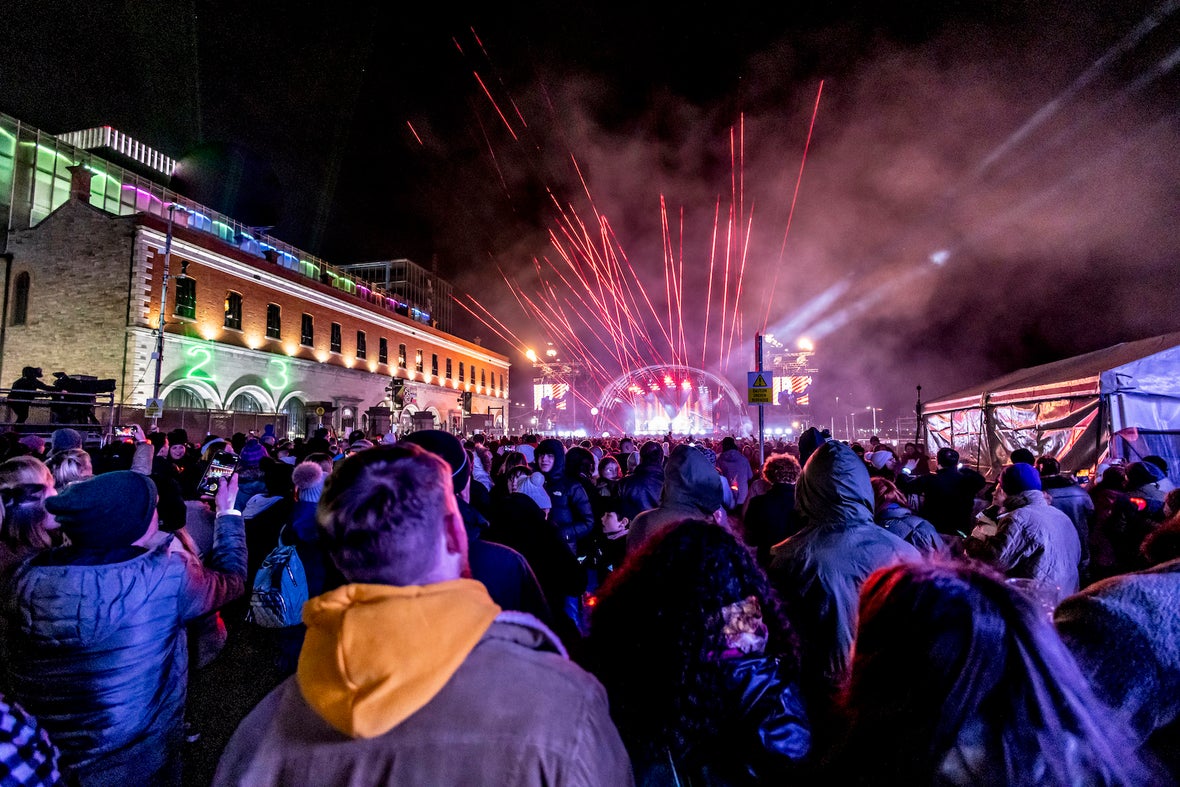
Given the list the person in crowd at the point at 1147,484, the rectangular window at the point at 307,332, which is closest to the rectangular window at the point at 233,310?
the rectangular window at the point at 307,332

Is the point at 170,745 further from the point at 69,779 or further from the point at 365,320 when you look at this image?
the point at 365,320

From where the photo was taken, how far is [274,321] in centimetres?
2791

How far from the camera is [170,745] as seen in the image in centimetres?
246

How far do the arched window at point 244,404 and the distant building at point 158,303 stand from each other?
0.22 feet

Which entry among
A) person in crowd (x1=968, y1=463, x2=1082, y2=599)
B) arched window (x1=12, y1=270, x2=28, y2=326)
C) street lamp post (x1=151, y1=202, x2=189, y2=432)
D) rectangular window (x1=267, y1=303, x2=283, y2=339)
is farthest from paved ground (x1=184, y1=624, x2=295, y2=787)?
rectangular window (x1=267, y1=303, x2=283, y2=339)

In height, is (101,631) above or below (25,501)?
below

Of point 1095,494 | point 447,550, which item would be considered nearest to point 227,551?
point 447,550

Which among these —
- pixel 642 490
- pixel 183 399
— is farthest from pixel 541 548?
pixel 183 399

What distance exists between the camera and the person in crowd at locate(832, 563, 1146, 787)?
1109 mm

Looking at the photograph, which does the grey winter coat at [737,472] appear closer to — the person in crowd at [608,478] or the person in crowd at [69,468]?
the person in crowd at [608,478]

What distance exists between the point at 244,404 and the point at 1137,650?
2914 cm

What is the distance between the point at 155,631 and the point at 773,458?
4355 millimetres

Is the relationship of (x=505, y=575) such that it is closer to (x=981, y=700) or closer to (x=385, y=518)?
(x=385, y=518)

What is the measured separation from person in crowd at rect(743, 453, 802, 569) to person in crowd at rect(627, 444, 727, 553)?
3.64 feet
